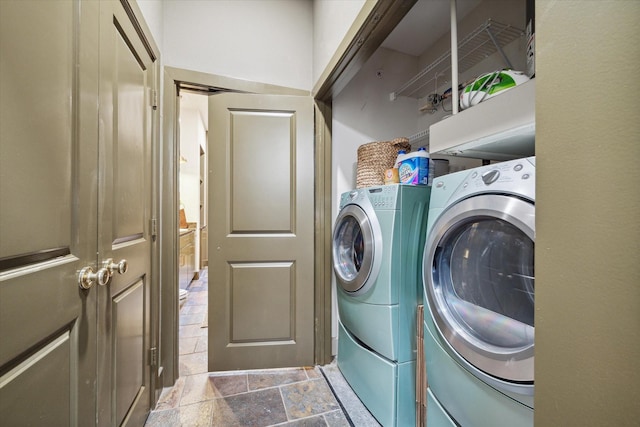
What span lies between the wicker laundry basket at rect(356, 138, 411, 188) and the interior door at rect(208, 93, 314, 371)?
40 cm

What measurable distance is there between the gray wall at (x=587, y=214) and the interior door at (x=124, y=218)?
3.88 feet

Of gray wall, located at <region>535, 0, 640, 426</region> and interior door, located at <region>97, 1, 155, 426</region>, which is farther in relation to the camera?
interior door, located at <region>97, 1, 155, 426</region>

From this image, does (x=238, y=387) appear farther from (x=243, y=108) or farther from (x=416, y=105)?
(x=416, y=105)

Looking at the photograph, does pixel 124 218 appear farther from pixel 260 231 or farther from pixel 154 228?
pixel 260 231

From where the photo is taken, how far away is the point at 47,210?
624mm

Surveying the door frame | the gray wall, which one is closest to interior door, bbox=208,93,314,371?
the door frame

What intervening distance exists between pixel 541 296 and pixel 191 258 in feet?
13.7

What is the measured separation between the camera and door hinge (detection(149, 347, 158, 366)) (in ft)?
4.52

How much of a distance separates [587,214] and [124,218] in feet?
4.56

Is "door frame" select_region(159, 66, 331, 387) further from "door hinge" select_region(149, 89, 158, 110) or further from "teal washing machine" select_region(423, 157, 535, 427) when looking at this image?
"teal washing machine" select_region(423, 157, 535, 427)

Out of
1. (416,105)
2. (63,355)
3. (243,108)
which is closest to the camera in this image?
(63,355)

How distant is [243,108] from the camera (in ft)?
5.72

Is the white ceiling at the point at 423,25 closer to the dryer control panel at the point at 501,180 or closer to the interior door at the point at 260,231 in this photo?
the interior door at the point at 260,231

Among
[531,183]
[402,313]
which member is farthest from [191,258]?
[531,183]
